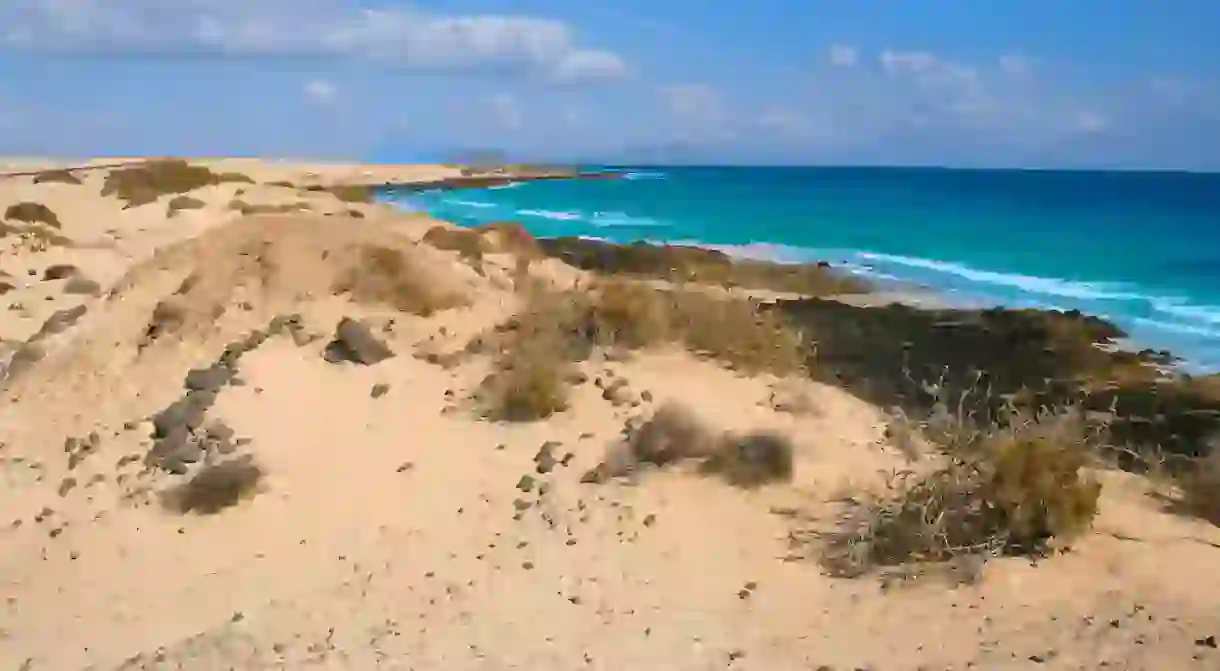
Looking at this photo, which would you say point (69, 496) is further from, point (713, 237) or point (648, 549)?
point (713, 237)

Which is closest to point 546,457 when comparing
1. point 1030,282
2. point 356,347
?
point 356,347

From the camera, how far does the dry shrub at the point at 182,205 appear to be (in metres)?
33.0

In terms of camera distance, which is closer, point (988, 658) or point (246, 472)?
point (988, 658)

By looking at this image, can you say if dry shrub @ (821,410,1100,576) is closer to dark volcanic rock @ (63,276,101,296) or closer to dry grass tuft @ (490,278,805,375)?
dry grass tuft @ (490,278,805,375)

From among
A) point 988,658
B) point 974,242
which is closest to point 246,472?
point 988,658

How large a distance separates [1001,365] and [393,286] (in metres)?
9.22

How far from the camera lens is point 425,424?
1038 cm

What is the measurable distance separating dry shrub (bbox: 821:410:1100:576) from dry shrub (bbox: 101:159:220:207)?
34.6 meters

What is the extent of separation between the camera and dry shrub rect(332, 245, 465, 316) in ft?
45.0

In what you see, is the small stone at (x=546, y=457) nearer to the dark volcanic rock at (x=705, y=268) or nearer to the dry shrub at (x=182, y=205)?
the dark volcanic rock at (x=705, y=268)

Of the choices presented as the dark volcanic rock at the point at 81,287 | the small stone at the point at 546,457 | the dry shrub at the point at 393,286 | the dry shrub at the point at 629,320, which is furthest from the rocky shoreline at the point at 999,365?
the dark volcanic rock at the point at 81,287

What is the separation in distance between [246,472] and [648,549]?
3.76 m

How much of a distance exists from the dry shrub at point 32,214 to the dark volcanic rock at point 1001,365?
22.8m

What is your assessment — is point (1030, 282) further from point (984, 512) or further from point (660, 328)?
point (984, 512)
